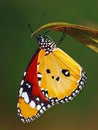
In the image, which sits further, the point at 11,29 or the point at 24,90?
the point at 11,29

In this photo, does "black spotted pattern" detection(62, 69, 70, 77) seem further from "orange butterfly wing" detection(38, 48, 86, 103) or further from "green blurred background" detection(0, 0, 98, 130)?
"green blurred background" detection(0, 0, 98, 130)

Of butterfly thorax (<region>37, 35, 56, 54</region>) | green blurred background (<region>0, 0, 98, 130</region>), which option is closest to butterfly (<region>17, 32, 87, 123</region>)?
butterfly thorax (<region>37, 35, 56, 54</region>)

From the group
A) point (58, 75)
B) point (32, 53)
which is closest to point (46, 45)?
point (58, 75)

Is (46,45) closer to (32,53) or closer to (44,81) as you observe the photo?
(44,81)

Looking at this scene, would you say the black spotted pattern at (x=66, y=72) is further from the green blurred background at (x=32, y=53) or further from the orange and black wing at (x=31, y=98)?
the green blurred background at (x=32, y=53)

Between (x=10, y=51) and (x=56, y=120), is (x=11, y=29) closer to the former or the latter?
(x=10, y=51)

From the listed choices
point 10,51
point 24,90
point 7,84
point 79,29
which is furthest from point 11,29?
point 79,29
